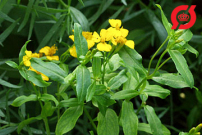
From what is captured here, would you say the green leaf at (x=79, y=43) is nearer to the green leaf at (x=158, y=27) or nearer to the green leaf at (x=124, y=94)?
the green leaf at (x=124, y=94)

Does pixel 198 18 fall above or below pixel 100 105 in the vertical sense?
above

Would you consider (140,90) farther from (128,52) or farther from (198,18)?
(198,18)

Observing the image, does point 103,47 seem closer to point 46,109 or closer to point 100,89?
point 100,89

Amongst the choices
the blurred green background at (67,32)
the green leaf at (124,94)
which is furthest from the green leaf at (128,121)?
the blurred green background at (67,32)

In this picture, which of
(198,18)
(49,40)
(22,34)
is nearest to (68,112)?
(49,40)

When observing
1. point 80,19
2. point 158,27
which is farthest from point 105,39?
point 158,27

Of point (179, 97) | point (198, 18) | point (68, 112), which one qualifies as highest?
point (198, 18)
